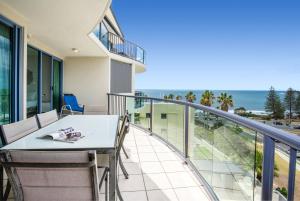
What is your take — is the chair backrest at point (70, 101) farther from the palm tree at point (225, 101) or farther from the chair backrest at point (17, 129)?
the palm tree at point (225, 101)

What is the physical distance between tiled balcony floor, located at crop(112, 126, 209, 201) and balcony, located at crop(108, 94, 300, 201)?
14 centimetres

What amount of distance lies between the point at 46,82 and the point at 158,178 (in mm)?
5451

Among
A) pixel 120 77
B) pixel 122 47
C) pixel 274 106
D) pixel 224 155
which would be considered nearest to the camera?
pixel 224 155

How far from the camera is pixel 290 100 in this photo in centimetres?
3338

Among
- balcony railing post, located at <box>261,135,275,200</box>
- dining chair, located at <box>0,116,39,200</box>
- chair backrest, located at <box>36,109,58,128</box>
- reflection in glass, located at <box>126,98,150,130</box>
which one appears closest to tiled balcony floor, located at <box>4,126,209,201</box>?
dining chair, located at <box>0,116,39,200</box>

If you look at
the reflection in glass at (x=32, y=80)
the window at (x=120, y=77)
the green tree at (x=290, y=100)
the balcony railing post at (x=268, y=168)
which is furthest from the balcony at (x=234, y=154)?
the green tree at (x=290, y=100)

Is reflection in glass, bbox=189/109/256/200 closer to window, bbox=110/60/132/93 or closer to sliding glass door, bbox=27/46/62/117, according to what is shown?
sliding glass door, bbox=27/46/62/117

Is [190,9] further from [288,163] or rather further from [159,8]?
[288,163]

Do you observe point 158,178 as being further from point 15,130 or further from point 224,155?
point 15,130

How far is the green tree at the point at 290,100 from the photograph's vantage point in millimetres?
32878

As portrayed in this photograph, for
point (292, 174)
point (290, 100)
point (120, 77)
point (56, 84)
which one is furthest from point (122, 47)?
→ point (290, 100)

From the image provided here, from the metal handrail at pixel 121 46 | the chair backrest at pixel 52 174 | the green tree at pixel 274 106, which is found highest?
the metal handrail at pixel 121 46

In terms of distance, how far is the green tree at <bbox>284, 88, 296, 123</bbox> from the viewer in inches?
1294

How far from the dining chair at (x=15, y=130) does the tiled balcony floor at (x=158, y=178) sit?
1171mm
